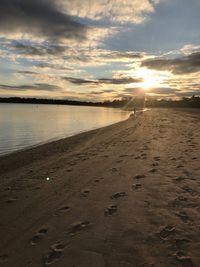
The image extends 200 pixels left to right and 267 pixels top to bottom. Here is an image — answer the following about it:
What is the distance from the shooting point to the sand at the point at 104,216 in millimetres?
4184

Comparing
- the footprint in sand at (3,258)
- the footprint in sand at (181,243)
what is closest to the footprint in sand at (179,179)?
the footprint in sand at (181,243)

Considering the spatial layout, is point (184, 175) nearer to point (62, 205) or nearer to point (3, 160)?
point (62, 205)

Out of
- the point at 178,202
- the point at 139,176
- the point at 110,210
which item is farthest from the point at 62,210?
the point at 139,176

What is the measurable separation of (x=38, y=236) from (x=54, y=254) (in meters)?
0.73

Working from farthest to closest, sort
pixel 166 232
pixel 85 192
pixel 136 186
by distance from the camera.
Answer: pixel 136 186 → pixel 85 192 → pixel 166 232

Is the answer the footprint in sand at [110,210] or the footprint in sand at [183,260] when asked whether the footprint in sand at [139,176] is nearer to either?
the footprint in sand at [110,210]

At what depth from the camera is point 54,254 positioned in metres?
4.30

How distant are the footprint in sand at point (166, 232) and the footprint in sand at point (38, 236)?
2186 millimetres

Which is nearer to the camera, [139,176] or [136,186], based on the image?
[136,186]

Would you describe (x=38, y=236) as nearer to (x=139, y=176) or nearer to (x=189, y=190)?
(x=189, y=190)

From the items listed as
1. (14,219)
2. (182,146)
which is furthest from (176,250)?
(182,146)

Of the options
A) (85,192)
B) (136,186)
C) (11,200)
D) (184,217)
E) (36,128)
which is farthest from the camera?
(36,128)

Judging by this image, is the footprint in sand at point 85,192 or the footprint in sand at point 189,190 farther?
the footprint in sand at point 85,192

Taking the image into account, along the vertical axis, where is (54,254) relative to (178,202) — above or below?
below
